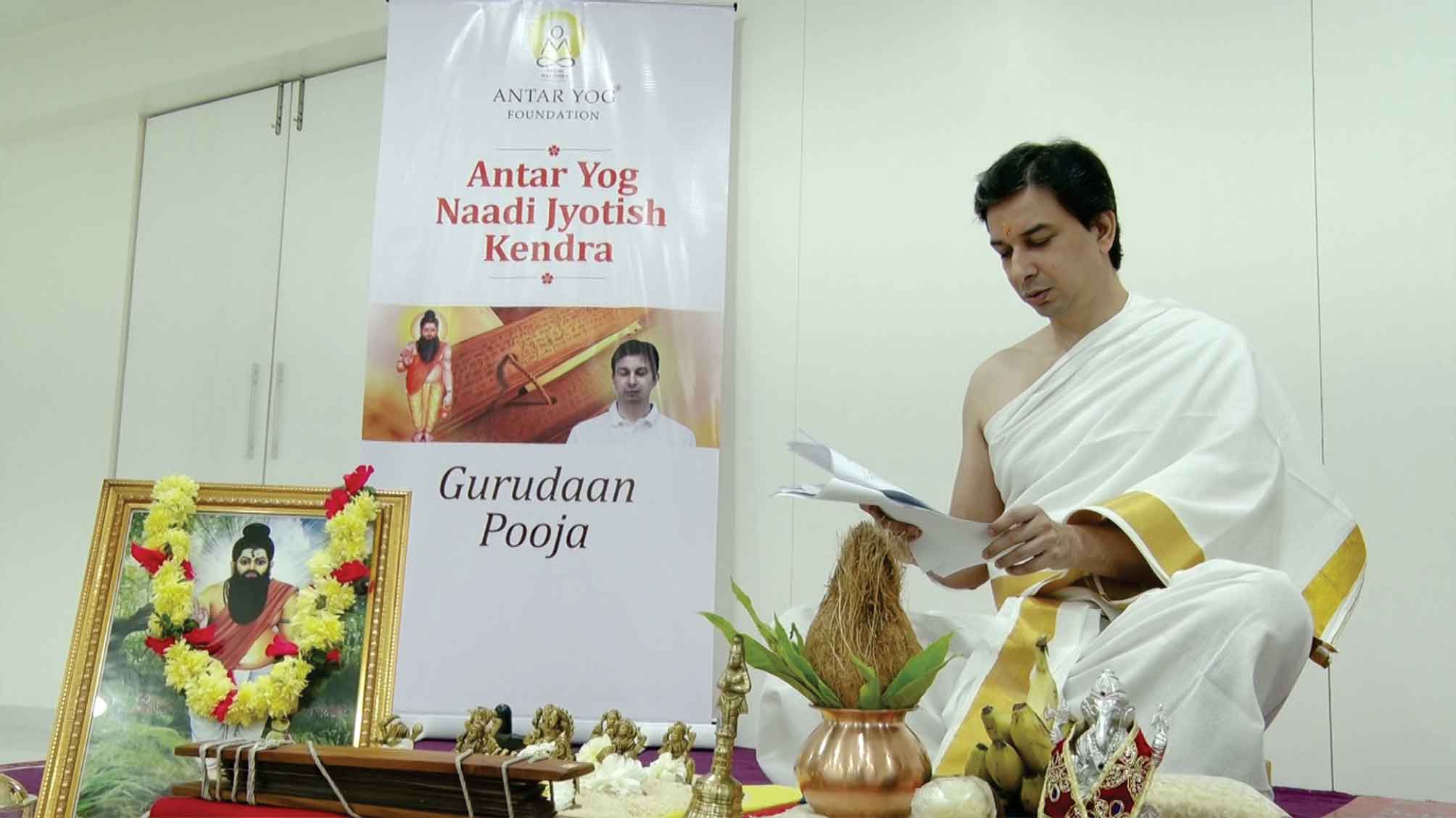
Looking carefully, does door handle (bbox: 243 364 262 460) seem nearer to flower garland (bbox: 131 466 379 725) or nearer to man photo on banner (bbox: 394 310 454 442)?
man photo on banner (bbox: 394 310 454 442)

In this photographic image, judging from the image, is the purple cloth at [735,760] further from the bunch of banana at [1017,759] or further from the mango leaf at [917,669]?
the mango leaf at [917,669]

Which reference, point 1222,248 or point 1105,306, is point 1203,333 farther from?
point 1222,248

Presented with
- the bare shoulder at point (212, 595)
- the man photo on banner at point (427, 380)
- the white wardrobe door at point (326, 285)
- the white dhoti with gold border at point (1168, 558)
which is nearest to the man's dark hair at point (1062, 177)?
the white dhoti with gold border at point (1168, 558)

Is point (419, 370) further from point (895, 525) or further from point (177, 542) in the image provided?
point (895, 525)

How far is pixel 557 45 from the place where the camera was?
4.25 meters

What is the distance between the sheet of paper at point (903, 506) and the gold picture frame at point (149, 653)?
826 mm

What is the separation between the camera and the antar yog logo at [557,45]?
424 cm

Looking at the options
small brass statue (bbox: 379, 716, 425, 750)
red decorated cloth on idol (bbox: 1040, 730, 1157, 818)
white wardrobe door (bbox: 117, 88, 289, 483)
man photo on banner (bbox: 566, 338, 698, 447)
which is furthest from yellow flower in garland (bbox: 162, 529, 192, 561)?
white wardrobe door (bbox: 117, 88, 289, 483)

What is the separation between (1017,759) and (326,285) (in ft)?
13.9

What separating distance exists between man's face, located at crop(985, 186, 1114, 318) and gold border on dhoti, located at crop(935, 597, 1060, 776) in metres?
0.69

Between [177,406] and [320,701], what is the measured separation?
3733 millimetres

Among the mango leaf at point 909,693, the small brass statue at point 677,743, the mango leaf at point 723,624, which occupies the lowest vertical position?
the small brass statue at point 677,743

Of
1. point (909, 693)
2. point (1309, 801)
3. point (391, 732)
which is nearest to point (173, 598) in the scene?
point (391, 732)

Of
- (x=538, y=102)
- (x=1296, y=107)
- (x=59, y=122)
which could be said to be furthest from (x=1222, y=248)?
(x=59, y=122)
